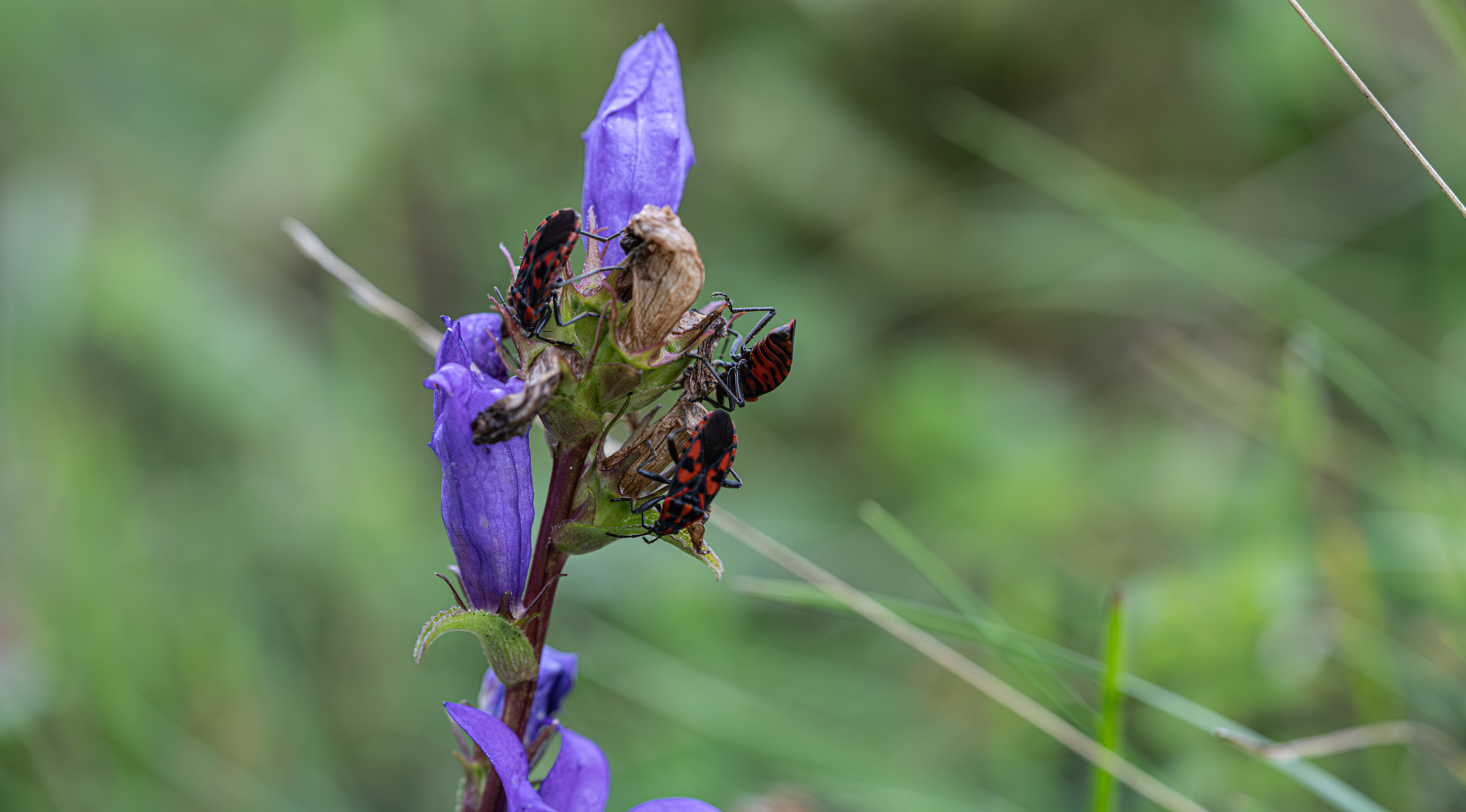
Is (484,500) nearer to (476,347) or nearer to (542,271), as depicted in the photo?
(476,347)

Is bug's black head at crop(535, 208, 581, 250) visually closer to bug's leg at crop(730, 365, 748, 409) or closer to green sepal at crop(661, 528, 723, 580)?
bug's leg at crop(730, 365, 748, 409)

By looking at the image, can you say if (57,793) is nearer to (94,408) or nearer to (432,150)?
(94,408)

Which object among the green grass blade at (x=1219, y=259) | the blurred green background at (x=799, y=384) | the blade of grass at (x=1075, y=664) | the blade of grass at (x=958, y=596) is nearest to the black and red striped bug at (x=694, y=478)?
the blade of grass at (x=1075, y=664)

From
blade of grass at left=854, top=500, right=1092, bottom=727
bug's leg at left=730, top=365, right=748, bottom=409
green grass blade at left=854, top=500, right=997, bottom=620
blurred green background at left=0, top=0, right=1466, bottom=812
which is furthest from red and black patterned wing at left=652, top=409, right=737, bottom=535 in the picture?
blurred green background at left=0, top=0, right=1466, bottom=812

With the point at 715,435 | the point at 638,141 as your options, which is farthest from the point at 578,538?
the point at 638,141

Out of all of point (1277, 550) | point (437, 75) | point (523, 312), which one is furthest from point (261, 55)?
point (1277, 550)

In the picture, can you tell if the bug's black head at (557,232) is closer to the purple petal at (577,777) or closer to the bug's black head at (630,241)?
the bug's black head at (630,241)

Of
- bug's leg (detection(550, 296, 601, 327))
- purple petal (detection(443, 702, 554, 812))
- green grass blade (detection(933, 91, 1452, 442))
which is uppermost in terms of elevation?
green grass blade (detection(933, 91, 1452, 442))
